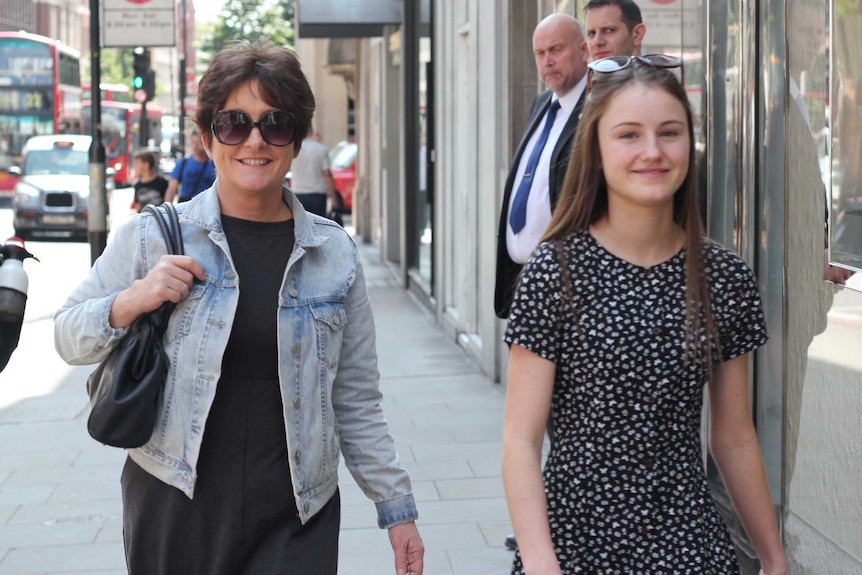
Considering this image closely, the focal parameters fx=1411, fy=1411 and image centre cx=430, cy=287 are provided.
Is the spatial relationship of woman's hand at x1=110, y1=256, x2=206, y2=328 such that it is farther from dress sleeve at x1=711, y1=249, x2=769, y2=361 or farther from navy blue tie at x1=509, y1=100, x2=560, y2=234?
navy blue tie at x1=509, y1=100, x2=560, y2=234

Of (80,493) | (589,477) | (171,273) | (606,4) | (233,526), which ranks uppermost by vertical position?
(606,4)

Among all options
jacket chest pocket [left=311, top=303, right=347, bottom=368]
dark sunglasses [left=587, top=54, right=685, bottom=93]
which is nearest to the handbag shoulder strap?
jacket chest pocket [left=311, top=303, right=347, bottom=368]

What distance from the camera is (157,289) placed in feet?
8.96

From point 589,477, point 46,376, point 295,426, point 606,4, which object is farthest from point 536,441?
point 46,376

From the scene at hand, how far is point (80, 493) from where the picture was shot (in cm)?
678

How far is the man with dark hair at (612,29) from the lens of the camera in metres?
4.87

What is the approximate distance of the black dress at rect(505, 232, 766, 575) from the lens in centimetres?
239

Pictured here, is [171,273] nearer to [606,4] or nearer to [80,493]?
[606,4]

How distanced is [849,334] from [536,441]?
6.23 ft

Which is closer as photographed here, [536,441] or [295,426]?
[536,441]

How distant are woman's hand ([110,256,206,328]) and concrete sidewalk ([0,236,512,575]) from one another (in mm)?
2829

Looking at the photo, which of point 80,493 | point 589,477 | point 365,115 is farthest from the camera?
point 365,115

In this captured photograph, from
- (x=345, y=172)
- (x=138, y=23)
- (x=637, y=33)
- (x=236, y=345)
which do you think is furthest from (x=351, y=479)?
(x=345, y=172)

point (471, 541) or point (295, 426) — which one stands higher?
point (295, 426)
